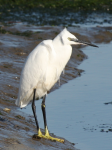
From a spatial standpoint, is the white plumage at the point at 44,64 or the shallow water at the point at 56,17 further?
the shallow water at the point at 56,17

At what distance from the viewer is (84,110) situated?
7199 mm

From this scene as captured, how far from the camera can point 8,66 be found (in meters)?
9.50

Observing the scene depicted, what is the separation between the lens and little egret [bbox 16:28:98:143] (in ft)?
16.0

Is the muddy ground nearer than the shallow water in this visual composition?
Yes

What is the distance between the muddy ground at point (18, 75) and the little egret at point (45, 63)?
1.35 ft

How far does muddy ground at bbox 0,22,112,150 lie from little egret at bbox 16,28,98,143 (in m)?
0.41

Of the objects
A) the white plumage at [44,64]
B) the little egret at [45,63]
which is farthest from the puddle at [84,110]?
the white plumage at [44,64]

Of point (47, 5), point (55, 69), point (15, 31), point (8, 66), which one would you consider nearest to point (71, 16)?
point (47, 5)

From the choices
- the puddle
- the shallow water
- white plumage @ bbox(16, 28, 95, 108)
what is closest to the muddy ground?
the puddle

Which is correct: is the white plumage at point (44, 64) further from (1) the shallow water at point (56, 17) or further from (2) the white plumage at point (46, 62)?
(1) the shallow water at point (56, 17)

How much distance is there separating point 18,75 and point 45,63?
13.8 feet

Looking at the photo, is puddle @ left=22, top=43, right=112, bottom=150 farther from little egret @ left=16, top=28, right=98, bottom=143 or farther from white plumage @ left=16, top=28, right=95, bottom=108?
white plumage @ left=16, top=28, right=95, bottom=108

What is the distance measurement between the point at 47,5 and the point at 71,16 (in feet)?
15.2

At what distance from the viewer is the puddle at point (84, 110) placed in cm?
585
